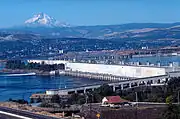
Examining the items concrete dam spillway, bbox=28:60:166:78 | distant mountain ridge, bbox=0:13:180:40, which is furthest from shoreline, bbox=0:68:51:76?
distant mountain ridge, bbox=0:13:180:40

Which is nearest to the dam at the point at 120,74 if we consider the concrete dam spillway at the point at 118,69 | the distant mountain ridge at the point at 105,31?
the concrete dam spillway at the point at 118,69

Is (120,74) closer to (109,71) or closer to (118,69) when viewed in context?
(118,69)

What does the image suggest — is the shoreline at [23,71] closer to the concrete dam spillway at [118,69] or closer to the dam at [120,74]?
the dam at [120,74]

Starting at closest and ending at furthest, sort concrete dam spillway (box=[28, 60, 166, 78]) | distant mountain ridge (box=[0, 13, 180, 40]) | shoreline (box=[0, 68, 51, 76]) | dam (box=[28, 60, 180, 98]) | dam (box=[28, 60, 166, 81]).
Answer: dam (box=[28, 60, 180, 98]) < concrete dam spillway (box=[28, 60, 166, 78]) < dam (box=[28, 60, 166, 81]) < shoreline (box=[0, 68, 51, 76]) < distant mountain ridge (box=[0, 13, 180, 40])

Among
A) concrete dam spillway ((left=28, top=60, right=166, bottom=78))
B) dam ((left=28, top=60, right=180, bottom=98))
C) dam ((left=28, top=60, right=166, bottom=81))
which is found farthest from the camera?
dam ((left=28, top=60, right=166, bottom=81))

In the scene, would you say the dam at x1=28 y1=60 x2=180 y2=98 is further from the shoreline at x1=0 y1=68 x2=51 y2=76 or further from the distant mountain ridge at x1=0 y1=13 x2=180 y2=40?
the distant mountain ridge at x1=0 y1=13 x2=180 y2=40

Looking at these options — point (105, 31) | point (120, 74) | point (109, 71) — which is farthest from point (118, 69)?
point (105, 31)

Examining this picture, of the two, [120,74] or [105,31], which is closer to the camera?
[120,74]

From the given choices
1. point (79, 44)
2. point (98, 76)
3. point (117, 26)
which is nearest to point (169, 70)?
point (98, 76)
